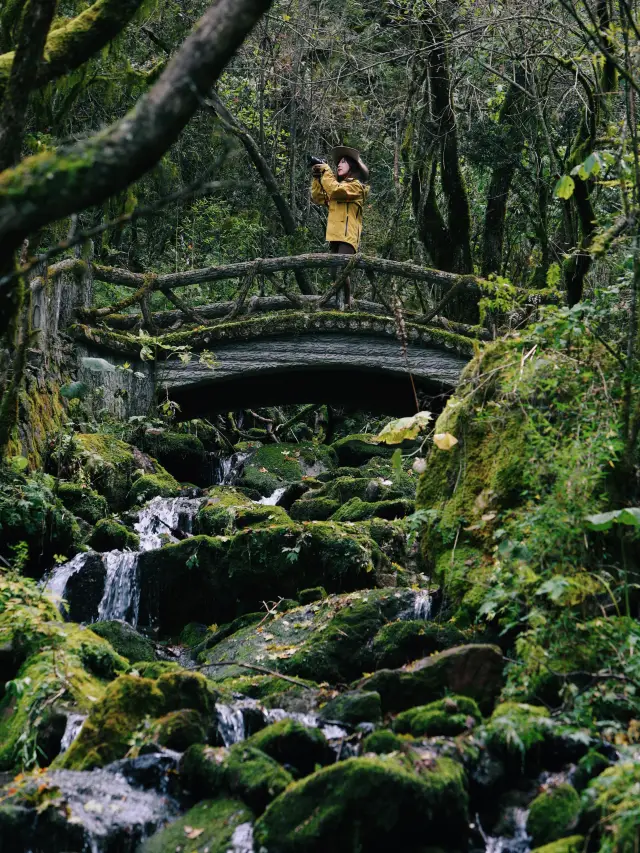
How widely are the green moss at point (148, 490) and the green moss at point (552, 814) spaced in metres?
7.76

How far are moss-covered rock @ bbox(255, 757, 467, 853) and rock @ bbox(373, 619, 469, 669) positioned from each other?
1941mm

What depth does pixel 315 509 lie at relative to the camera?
37.0 feet

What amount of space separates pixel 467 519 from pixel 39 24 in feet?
14.8

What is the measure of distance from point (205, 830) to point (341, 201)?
10918 mm

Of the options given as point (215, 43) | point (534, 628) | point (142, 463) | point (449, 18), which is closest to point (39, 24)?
point (215, 43)

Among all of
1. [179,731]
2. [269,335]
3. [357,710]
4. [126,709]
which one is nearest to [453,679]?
[357,710]

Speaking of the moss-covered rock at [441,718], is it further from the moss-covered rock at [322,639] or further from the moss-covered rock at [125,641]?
the moss-covered rock at [125,641]

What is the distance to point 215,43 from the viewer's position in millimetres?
3410

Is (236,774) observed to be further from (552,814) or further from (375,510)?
(375,510)

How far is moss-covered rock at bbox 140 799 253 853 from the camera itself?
4.78m

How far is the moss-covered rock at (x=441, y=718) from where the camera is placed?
542 cm

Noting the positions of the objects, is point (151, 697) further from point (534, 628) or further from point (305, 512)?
point (305, 512)

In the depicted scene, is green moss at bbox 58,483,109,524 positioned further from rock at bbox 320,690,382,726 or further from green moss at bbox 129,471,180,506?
rock at bbox 320,690,382,726

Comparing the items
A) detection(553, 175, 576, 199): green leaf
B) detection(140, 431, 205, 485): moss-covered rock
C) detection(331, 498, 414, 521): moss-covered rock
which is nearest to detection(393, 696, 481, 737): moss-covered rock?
detection(553, 175, 576, 199): green leaf
